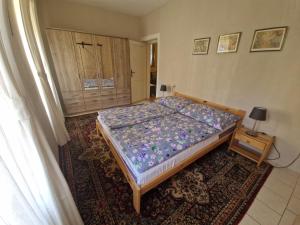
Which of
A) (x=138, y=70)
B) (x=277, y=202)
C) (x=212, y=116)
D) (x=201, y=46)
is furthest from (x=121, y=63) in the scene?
(x=277, y=202)

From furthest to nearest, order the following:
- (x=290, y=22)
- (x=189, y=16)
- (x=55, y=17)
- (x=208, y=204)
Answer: (x=55, y=17)
(x=189, y=16)
(x=290, y=22)
(x=208, y=204)

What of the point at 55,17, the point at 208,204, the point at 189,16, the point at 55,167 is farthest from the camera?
the point at 55,17

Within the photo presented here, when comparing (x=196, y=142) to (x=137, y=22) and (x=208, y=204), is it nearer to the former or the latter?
(x=208, y=204)

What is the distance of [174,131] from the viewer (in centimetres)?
189

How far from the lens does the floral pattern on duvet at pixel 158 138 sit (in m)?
1.40

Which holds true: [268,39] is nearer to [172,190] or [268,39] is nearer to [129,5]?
[172,190]

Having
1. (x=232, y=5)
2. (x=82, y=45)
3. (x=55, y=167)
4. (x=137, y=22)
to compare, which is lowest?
(x=55, y=167)

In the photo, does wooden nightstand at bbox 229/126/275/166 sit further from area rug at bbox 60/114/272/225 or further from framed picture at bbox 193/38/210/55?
framed picture at bbox 193/38/210/55

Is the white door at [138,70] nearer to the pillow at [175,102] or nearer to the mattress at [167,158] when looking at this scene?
the pillow at [175,102]

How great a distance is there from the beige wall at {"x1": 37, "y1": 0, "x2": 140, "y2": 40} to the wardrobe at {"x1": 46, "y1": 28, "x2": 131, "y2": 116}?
0.56 metres

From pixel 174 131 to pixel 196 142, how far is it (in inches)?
13.0

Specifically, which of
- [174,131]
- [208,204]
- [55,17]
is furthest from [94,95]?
[208,204]

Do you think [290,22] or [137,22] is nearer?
[290,22]

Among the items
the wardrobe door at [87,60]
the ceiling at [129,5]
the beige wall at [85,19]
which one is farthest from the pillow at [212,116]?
the beige wall at [85,19]
